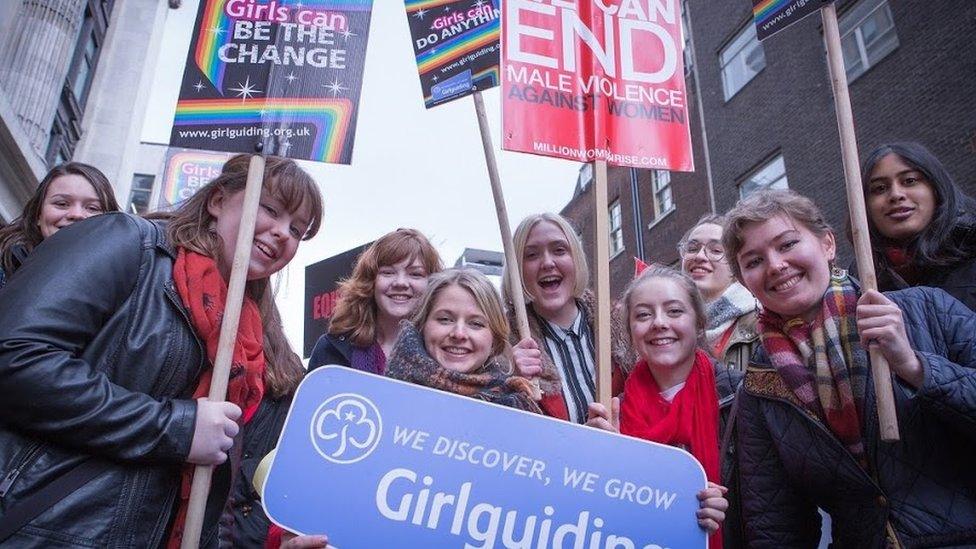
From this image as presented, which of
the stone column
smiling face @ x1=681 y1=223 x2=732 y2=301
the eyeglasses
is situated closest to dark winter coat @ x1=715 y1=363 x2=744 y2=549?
smiling face @ x1=681 y1=223 x2=732 y2=301

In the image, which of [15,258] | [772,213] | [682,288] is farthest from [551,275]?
[15,258]

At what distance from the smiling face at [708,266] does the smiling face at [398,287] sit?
159 cm

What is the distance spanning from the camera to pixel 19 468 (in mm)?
1355

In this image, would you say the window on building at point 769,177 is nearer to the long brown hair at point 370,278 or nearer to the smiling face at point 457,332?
the long brown hair at point 370,278

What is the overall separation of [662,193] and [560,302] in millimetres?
12773

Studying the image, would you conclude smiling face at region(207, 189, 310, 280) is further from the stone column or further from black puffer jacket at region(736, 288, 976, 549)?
the stone column

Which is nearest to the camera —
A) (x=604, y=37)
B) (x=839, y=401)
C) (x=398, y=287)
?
(x=839, y=401)

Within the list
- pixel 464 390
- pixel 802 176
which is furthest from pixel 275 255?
pixel 802 176

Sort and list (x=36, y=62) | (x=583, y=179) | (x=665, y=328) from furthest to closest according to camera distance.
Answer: (x=583, y=179)
(x=36, y=62)
(x=665, y=328)

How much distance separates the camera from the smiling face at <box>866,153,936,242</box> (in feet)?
7.41

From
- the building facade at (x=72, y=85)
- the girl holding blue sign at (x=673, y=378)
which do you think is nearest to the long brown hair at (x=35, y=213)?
the girl holding blue sign at (x=673, y=378)

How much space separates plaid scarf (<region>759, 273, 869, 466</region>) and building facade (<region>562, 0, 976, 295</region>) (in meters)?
3.97

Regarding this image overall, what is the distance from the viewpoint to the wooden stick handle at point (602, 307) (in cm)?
200

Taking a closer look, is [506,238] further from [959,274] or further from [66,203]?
[66,203]
